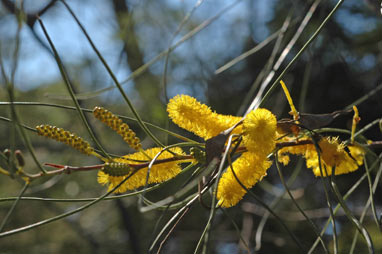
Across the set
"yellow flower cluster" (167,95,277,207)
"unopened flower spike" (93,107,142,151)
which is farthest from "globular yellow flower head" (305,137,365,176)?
"unopened flower spike" (93,107,142,151)

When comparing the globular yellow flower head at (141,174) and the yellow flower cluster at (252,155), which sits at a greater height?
the globular yellow flower head at (141,174)

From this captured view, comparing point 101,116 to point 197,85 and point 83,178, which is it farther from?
point 83,178

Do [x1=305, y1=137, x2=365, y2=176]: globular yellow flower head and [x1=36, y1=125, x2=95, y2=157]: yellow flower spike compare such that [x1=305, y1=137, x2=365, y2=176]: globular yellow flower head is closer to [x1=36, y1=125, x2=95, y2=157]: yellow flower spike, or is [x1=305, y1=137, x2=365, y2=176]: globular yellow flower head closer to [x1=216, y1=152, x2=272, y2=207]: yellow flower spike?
[x1=216, y1=152, x2=272, y2=207]: yellow flower spike

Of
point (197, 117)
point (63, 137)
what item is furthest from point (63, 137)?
point (197, 117)

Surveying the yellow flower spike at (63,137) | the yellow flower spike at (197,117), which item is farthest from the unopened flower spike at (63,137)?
the yellow flower spike at (197,117)

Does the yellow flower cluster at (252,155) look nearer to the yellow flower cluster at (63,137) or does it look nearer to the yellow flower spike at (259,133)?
the yellow flower spike at (259,133)

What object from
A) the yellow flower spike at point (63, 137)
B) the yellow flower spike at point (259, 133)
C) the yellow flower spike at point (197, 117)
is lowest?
the yellow flower spike at point (259, 133)
